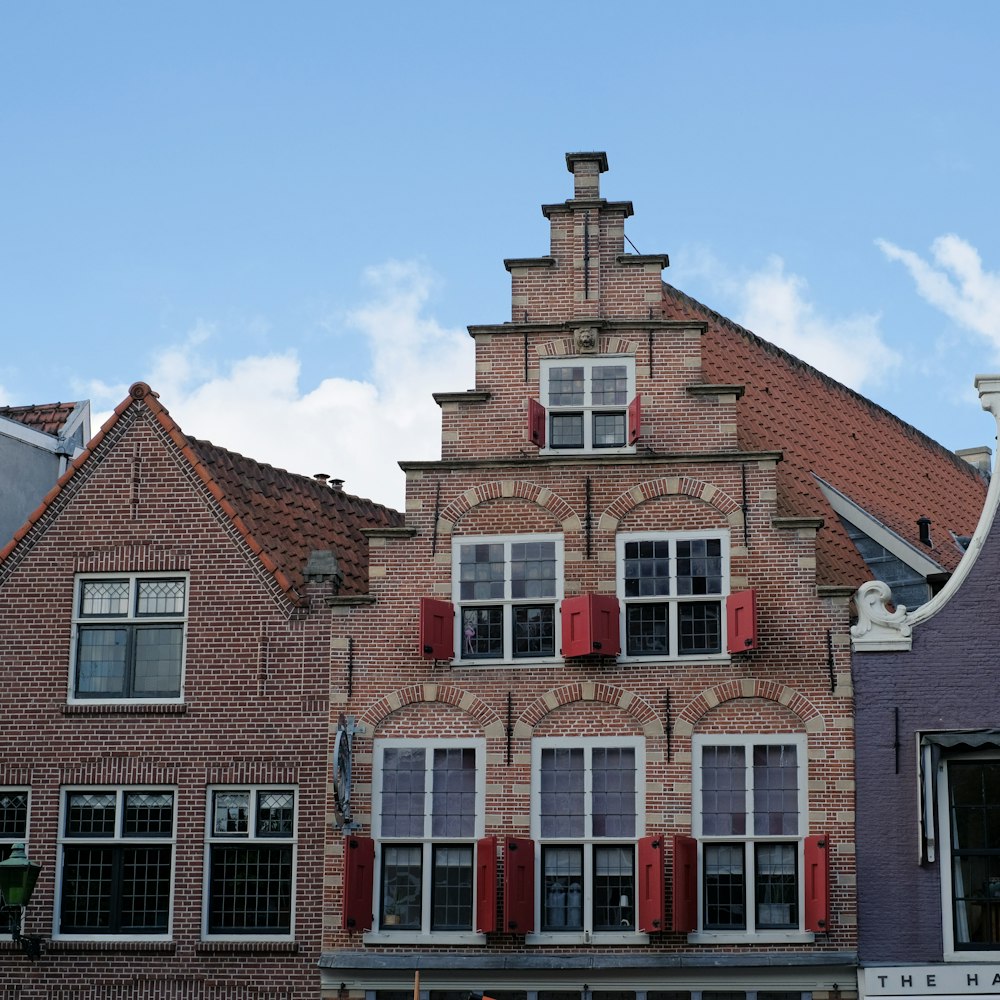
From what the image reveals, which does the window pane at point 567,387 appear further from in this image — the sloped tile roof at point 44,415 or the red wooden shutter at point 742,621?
the sloped tile roof at point 44,415

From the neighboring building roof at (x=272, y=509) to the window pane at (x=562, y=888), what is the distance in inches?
165

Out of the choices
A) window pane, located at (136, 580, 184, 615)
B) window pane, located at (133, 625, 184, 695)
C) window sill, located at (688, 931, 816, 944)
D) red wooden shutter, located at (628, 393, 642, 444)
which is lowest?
window sill, located at (688, 931, 816, 944)

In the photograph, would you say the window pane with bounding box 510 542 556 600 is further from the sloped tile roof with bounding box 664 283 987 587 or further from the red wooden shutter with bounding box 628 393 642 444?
the sloped tile roof with bounding box 664 283 987 587

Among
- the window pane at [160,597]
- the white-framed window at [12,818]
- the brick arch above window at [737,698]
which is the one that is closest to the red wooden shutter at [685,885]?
the brick arch above window at [737,698]

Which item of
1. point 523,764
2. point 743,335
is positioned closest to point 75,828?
point 523,764

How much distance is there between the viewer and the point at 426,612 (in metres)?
23.2

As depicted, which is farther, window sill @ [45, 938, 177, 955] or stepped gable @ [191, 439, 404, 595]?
stepped gable @ [191, 439, 404, 595]

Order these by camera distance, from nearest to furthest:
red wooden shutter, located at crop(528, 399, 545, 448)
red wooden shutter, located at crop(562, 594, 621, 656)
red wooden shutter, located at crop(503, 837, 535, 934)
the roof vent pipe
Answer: red wooden shutter, located at crop(503, 837, 535, 934) → red wooden shutter, located at crop(562, 594, 621, 656) → red wooden shutter, located at crop(528, 399, 545, 448) → the roof vent pipe

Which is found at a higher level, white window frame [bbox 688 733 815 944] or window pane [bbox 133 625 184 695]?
window pane [bbox 133 625 184 695]

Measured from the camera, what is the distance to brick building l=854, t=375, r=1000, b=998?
71.6 ft

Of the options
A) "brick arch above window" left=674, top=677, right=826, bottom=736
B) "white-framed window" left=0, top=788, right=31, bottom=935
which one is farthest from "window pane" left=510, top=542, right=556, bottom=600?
"white-framed window" left=0, top=788, right=31, bottom=935

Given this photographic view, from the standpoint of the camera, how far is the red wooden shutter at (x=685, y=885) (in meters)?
22.0

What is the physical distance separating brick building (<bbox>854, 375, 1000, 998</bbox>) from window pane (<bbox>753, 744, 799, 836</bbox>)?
2.45 feet

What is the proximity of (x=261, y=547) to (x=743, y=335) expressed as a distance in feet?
29.0
